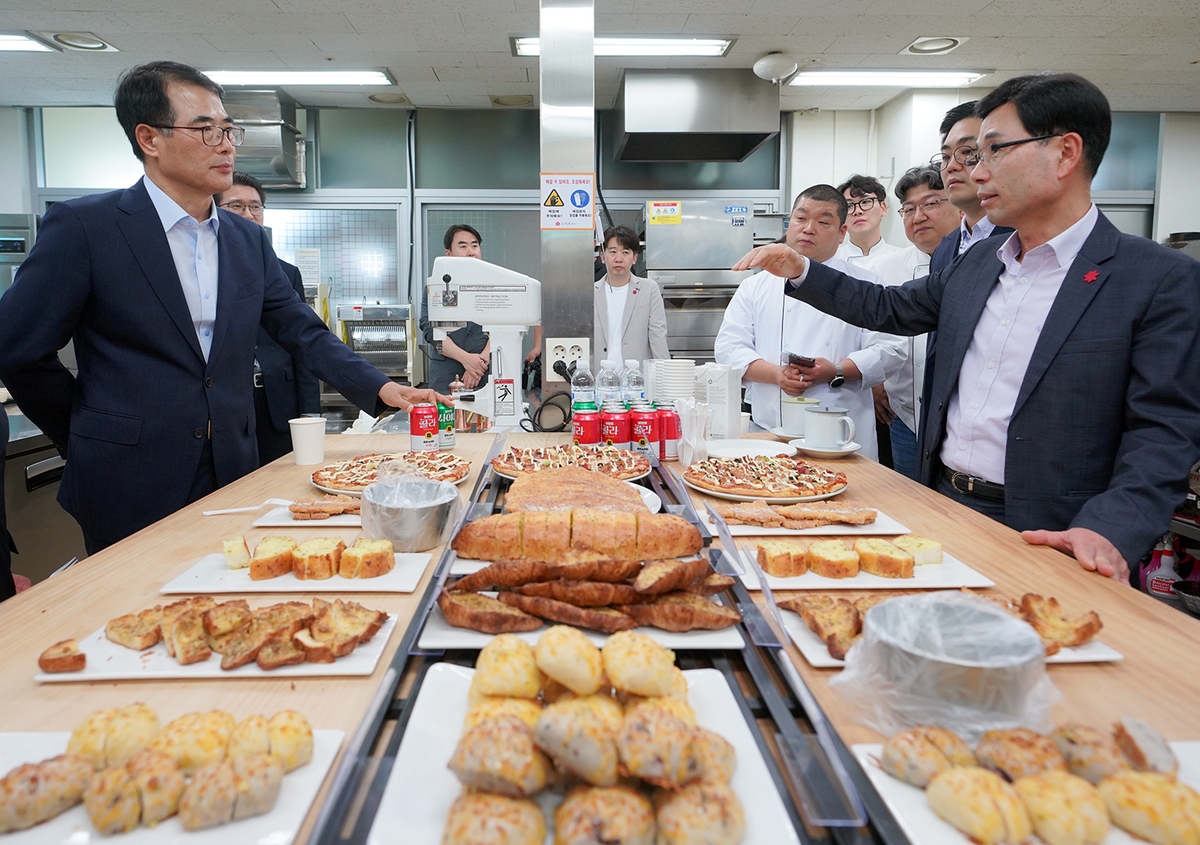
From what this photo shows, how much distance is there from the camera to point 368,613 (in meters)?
1.01

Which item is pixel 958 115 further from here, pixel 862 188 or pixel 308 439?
pixel 308 439

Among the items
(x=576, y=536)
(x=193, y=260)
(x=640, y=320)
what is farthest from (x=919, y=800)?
(x=640, y=320)

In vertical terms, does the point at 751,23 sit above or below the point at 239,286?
above

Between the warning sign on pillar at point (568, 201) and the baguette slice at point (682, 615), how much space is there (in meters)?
2.36

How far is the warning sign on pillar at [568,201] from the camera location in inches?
121

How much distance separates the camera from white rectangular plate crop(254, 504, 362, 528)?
152 centimetres

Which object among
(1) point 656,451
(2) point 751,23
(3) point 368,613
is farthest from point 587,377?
(2) point 751,23

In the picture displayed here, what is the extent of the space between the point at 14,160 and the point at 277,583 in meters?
7.83

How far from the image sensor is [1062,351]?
176 cm

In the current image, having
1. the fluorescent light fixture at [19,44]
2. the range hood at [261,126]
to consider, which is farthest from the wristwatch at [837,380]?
the fluorescent light fixture at [19,44]

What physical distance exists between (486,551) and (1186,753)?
2.95ft

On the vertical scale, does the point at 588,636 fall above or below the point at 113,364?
below

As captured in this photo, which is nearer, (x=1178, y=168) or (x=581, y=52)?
(x=581, y=52)

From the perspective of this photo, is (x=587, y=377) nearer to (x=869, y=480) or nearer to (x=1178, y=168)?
(x=869, y=480)
